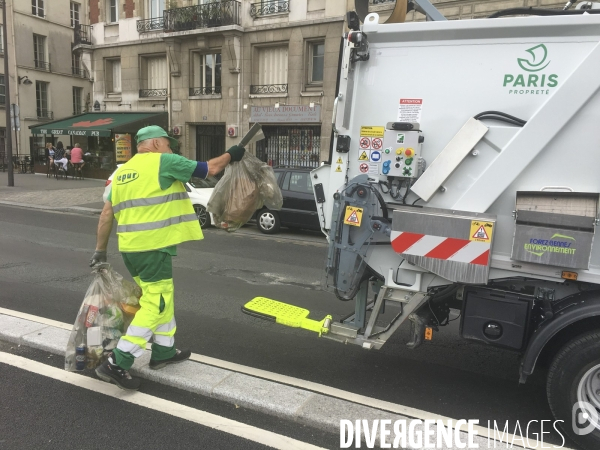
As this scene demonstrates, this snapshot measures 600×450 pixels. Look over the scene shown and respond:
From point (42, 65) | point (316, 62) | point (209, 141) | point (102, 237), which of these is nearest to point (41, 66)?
point (42, 65)

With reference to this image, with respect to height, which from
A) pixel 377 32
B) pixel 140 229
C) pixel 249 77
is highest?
pixel 249 77

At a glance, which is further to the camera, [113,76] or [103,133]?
[113,76]

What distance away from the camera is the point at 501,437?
10.1 feet

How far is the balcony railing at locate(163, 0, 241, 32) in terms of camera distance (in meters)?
18.4

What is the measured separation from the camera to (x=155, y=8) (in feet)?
68.5

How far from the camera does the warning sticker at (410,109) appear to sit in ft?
10.4

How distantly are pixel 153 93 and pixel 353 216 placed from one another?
20.2 metres

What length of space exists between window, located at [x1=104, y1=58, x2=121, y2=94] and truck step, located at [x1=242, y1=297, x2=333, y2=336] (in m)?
21.5

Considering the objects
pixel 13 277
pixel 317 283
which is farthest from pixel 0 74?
pixel 317 283

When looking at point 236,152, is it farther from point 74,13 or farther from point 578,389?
Answer: point 74,13

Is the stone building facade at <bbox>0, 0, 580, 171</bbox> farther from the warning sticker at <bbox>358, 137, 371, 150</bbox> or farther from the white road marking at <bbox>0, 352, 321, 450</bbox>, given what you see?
the white road marking at <bbox>0, 352, 321, 450</bbox>

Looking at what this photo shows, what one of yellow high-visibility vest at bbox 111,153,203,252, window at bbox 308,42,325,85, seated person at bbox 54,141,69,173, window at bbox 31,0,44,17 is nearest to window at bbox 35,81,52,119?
window at bbox 31,0,44,17

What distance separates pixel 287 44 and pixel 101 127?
875cm

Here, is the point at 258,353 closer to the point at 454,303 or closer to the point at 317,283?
the point at 454,303
